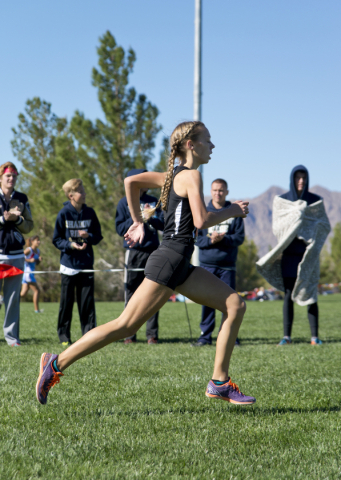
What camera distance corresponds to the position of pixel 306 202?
7797 mm


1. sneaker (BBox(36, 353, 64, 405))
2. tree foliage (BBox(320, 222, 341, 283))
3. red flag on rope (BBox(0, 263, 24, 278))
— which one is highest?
red flag on rope (BBox(0, 263, 24, 278))

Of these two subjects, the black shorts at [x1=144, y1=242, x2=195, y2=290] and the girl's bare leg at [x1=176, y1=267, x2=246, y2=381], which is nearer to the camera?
the black shorts at [x1=144, y1=242, x2=195, y2=290]

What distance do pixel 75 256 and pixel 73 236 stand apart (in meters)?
0.28

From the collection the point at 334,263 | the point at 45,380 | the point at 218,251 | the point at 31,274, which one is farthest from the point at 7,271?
the point at 334,263

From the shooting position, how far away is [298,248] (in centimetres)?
766

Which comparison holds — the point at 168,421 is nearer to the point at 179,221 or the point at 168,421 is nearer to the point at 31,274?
the point at 179,221

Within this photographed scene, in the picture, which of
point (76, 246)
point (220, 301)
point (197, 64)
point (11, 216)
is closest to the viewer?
point (220, 301)

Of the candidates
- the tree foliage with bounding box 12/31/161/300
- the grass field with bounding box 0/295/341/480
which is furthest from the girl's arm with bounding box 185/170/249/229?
the tree foliage with bounding box 12/31/161/300

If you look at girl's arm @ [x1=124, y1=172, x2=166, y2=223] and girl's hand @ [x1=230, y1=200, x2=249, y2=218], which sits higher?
girl's arm @ [x1=124, y1=172, x2=166, y2=223]

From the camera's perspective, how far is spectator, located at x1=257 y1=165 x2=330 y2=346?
753 cm

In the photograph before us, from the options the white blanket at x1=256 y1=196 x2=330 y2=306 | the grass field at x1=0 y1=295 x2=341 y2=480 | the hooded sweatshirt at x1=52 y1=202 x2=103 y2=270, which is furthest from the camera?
the white blanket at x1=256 y1=196 x2=330 y2=306

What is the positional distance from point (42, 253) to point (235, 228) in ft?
92.5

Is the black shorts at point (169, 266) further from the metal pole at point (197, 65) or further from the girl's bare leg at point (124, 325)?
the metal pole at point (197, 65)

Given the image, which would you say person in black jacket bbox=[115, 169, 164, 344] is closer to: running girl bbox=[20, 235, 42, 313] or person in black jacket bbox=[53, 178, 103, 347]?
person in black jacket bbox=[53, 178, 103, 347]
